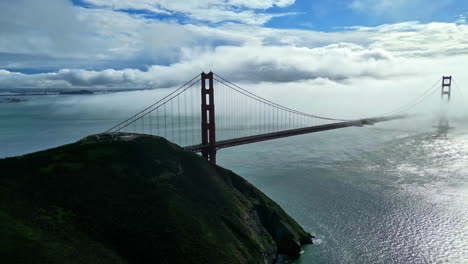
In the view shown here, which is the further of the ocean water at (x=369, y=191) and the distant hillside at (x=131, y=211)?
the ocean water at (x=369, y=191)

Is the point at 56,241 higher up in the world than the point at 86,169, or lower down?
lower down

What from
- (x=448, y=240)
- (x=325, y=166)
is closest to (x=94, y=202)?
(x=448, y=240)

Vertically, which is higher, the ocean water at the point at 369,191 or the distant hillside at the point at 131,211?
the distant hillside at the point at 131,211

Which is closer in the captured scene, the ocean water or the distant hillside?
the distant hillside

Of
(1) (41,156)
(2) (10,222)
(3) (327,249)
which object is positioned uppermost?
(1) (41,156)

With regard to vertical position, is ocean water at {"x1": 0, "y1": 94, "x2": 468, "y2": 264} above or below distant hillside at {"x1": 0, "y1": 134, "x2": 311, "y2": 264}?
below

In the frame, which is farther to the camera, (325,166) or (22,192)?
(325,166)

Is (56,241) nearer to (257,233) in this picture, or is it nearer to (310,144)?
(257,233)
